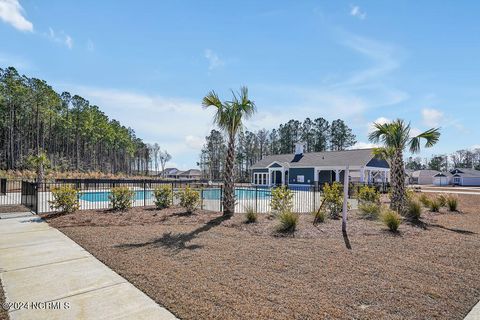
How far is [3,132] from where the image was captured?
46344 millimetres

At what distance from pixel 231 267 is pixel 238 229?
3251 millimetres

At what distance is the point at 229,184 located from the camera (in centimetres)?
1027

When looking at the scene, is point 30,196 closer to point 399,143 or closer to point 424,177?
point 399,143

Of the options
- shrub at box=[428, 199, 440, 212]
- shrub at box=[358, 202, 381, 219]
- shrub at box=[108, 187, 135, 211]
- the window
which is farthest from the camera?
the window

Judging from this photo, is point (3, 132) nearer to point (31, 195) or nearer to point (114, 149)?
point (114, 149)

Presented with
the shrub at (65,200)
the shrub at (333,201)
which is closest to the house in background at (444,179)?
the shrub at (333,201)

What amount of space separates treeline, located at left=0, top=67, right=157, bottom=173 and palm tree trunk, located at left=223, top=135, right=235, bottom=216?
31.1 meters

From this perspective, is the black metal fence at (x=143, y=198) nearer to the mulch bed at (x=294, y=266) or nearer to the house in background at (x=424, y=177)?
the mulch bed at (x=294, y=266)

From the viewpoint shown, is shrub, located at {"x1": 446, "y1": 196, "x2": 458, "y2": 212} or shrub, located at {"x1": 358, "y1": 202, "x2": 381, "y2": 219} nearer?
shrub, located at {"x1": 358, "y1": 202, "x2": 381, "y2": 219}

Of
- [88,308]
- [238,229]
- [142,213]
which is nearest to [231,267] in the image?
[88,308]

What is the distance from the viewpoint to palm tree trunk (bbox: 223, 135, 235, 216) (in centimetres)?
1010

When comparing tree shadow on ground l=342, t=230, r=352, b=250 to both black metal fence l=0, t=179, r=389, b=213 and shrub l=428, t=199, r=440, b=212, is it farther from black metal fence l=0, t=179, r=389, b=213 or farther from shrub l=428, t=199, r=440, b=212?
shrub l=428, t=199, r=440, b=212

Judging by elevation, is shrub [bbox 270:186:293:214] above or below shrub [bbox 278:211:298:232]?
above

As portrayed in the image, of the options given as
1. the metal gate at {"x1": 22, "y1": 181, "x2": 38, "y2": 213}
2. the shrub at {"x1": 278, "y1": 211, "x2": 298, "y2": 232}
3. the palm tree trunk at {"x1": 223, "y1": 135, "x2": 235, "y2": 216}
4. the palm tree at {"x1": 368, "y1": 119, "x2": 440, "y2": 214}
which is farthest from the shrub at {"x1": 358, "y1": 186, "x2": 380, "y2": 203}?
the metal gate at {"x1": 22, "y1": 181, "x2": 38, "y2": 213}
